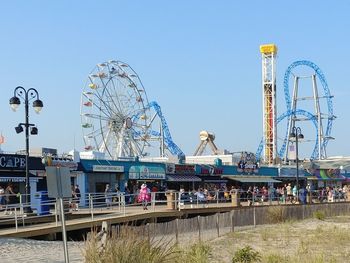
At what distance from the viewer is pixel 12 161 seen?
35.6 meters

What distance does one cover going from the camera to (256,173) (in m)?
58.5

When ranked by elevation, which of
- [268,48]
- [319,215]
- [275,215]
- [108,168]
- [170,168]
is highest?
[268,48]

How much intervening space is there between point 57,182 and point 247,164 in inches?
1828

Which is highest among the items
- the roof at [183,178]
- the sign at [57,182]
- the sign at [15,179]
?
the sign at [57,182]

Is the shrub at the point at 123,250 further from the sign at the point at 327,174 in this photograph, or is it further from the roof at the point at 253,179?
the sign at the point at 327,174

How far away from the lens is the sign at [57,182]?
37.3ft

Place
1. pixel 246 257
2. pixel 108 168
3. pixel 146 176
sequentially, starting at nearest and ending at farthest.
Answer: pixel 246 257, pixel 108 168, pixel 146 176

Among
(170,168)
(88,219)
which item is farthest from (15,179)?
(170,168)

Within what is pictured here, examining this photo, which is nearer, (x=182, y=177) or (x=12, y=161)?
(x=12, y=161)

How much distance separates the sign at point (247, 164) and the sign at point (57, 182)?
45.0 meters

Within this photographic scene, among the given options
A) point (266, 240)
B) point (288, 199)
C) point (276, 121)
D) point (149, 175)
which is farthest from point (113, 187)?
point (276, 121)

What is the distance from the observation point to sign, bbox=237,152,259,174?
A: 185ft

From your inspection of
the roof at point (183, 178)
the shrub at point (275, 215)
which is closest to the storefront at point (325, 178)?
the roof at point (183, 178)

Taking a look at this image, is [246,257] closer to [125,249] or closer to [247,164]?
[125,249]
